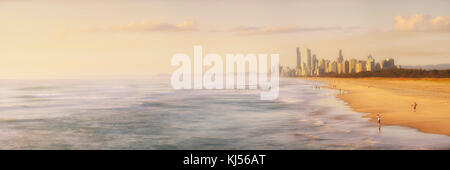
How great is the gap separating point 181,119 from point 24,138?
14345mm

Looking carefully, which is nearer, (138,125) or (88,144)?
(88,144)

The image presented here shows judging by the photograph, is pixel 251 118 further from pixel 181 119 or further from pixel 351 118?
pixel 351 118

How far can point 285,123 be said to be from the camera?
30.2 meters

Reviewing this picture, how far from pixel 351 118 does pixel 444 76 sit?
145180 millimetres

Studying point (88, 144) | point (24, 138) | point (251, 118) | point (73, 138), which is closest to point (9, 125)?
point (24, 138)

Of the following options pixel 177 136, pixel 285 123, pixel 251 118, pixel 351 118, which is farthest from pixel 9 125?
pixel 351 118

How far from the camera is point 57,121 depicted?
34.9 metres

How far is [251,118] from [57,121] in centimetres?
1942

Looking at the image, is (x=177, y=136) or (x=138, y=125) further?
(x=138, y=125)

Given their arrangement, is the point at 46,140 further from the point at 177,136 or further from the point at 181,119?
the point at 181,119
